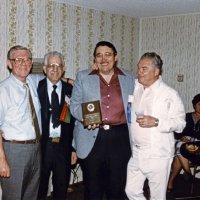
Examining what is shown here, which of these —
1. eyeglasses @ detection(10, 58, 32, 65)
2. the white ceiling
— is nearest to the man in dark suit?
A: eyeglasses @ detection(10, 58, 32, 65)

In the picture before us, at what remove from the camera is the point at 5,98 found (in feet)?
8.45

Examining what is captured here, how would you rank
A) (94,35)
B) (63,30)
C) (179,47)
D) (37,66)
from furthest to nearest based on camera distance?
(179,47) → (94,35) → (63,30) → (37,66)

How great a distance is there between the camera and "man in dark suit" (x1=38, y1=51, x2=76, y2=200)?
2.83 metres

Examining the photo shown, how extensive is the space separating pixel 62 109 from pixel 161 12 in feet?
9.39

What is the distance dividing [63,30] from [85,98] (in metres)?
1.94

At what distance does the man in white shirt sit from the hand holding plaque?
40 cm

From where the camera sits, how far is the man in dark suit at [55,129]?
2.83 metres

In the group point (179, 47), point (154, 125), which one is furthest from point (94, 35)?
point (154, 125)

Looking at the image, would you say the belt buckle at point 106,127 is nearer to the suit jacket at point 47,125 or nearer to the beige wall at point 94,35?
the suit jacket at point 47,125

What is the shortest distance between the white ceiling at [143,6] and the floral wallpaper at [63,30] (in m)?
0.17

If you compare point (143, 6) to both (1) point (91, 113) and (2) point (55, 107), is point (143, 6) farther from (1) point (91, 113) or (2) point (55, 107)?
(1) point (91, 113)

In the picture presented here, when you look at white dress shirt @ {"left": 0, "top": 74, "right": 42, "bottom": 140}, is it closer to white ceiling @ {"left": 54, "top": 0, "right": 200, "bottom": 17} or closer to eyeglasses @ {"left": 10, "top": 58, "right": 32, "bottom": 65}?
eyeglasses @ {"left": 10, "top": 58, "right": 32, "bottom": 65}

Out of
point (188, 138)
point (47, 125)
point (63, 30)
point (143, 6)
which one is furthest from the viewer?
point (188, 138)

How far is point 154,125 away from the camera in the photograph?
101 inches
